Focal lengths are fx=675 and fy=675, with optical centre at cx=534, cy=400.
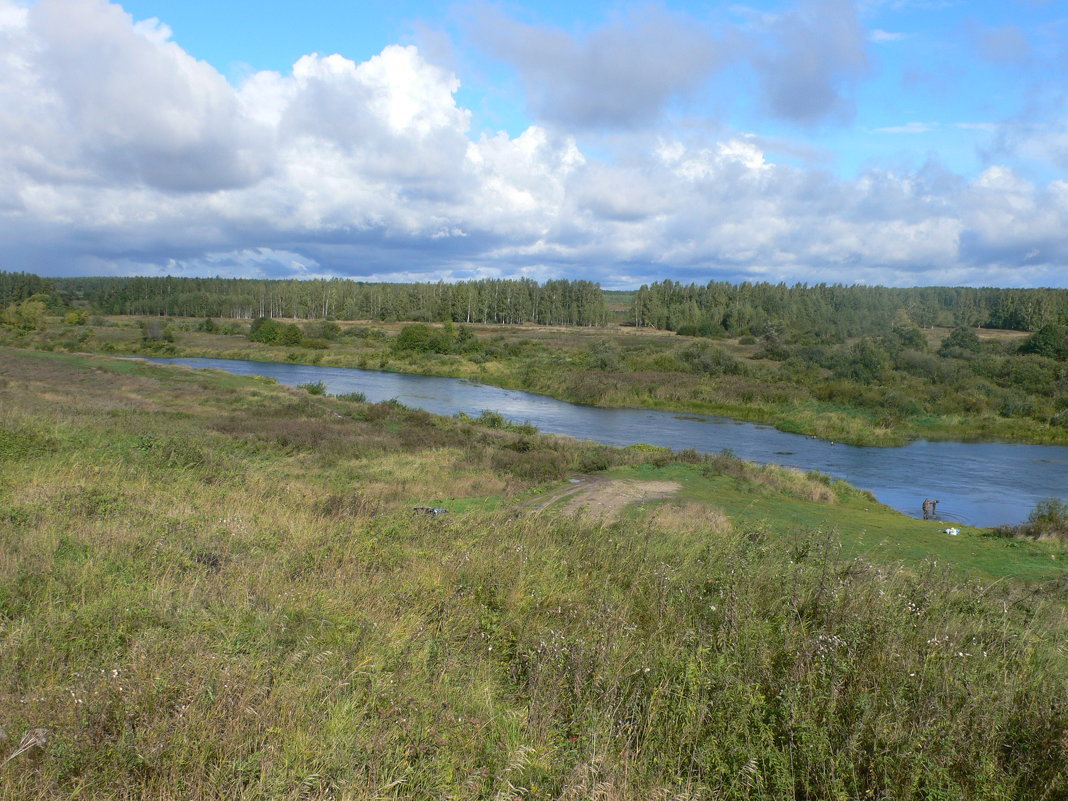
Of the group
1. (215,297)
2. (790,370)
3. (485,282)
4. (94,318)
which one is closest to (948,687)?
(790,370)

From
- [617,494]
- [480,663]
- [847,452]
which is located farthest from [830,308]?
[480,663]

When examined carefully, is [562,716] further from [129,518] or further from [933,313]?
→ [933,313]

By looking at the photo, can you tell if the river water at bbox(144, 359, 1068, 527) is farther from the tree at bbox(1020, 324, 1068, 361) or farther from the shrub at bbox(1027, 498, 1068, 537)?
the tree at bbox(1020, 324, 1068, 361)

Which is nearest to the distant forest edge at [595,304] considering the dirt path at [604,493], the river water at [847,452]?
the river water at [847,452]

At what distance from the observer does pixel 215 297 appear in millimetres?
147625

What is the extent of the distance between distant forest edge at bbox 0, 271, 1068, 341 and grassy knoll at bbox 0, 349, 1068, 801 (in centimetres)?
8048

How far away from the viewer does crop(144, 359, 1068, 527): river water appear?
2752cm

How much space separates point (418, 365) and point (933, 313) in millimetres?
75285

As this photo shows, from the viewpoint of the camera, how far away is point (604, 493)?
18.8 m

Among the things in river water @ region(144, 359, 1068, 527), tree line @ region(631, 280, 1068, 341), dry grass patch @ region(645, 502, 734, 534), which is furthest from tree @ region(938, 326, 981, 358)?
dry grass patch @ region(645, 502, 734, 534)

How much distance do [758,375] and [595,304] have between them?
6919 centimetres

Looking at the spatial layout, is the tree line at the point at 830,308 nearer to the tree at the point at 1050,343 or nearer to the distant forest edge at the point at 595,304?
the distant forest edge at the point at 595,304

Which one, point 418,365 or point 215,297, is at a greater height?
point 215,297

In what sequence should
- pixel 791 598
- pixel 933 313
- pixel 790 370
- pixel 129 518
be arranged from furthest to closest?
pixel 933 313 → pixel 790 370 → pixel 129 518 → pixel 791 598
